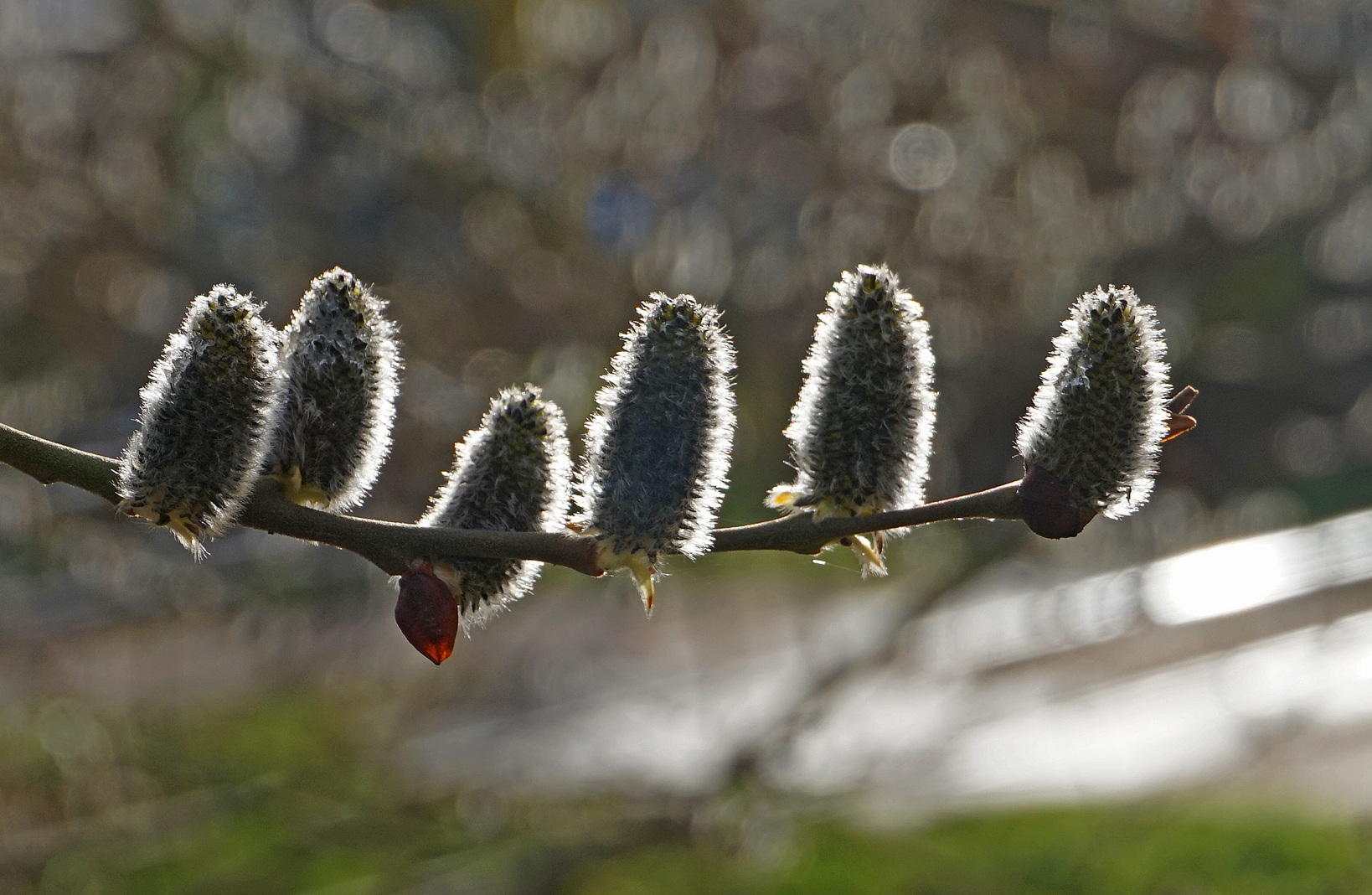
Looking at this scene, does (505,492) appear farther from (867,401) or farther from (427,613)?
(867,401)

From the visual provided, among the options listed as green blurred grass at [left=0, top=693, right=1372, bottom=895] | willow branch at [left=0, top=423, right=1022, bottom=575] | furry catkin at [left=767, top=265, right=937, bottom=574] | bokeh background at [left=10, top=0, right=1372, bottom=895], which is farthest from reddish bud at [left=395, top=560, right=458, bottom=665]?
green blurred grass at [left=0, top=693, right=1372, bottom=895]

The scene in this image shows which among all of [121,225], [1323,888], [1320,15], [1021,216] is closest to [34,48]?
[121,225]

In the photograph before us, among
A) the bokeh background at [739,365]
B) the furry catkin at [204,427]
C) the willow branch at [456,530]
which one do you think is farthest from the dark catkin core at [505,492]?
the bokeh background at [739,365]

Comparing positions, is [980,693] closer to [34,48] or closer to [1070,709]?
[1070,709]

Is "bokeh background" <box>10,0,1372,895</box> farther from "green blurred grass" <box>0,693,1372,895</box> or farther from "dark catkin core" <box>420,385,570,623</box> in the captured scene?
"dark catkin core" <box>420,385,570,623</box>

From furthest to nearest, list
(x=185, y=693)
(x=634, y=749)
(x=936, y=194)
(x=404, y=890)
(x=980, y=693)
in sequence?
1. (x=185, y=693)
2. (x=634, y=749)
3. (x=980, y=693)
4. (x=936, y=194)
5. (x=404, y=890)

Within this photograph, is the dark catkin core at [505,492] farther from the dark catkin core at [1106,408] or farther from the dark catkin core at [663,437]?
the dark catkin core at [1106,408]

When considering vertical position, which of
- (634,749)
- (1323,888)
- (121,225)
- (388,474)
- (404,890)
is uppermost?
(121,225)
